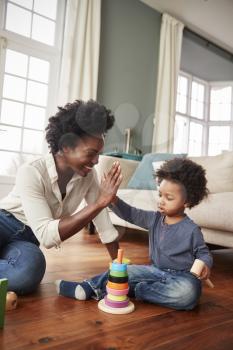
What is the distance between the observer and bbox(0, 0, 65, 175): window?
2873 millimetres

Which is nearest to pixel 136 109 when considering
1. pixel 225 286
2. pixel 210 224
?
pixel 210 224

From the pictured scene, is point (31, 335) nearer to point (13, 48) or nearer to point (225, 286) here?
point (225, 286)

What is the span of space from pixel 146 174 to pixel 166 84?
189 cm

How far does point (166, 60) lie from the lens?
12.9 ft

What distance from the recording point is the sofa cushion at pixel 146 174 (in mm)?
2289

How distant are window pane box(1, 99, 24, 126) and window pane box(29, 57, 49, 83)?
1.00ft

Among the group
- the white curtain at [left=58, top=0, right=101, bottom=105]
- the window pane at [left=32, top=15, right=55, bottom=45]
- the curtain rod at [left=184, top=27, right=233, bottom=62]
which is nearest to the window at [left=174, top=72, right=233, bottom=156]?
the curtain rod at [left=184, top=27, right=233, bottom=62]

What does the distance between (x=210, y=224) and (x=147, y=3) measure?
300cm

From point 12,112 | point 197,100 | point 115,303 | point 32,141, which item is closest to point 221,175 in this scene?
point 115,303

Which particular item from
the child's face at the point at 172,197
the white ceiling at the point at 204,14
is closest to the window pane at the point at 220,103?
the white ceiling at the point at 204,14

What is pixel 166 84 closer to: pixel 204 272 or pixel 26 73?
pixel 26 73

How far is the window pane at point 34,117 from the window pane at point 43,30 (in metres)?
0.63

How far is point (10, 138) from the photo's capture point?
289 cm

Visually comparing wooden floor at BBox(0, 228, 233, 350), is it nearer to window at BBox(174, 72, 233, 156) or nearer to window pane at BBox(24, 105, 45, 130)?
window pane at BBox(24, 105, 45, 130)
